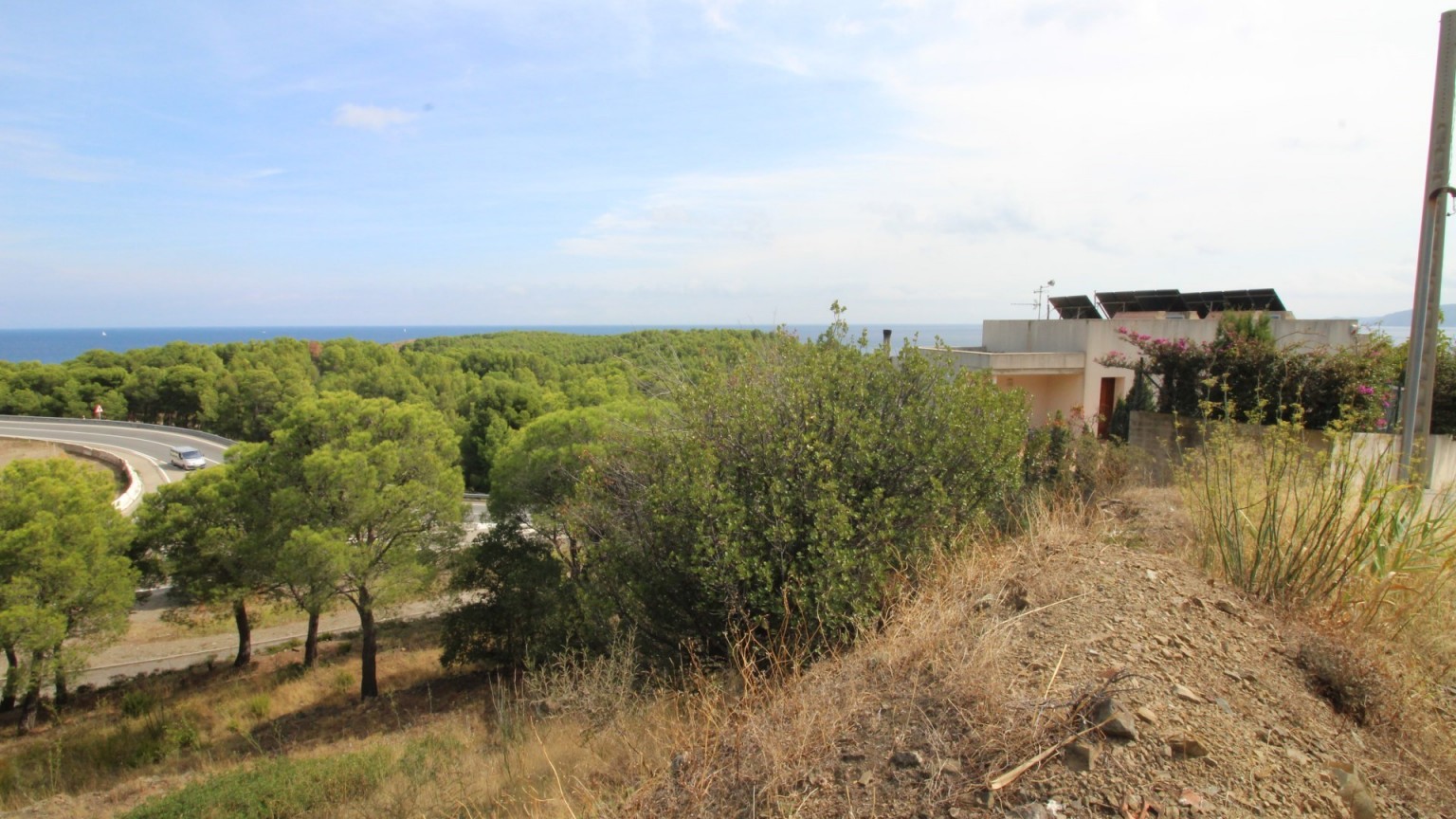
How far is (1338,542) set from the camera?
13.6ft

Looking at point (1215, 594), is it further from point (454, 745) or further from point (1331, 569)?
point (454, 745)

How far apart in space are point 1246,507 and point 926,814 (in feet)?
10.5

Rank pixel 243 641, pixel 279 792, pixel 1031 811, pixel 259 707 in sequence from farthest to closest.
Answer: pixel 243 641 → pixel 259 707 → pixel 279 792 → pixel 1031 811

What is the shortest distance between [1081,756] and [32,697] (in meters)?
18.1

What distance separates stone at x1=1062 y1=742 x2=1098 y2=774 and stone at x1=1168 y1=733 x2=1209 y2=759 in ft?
0.98

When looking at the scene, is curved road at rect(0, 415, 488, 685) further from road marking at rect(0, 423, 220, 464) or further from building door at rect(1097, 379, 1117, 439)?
building door at rect(1097, 379, 1117, 439)

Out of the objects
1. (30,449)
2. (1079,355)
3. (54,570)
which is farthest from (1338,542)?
(30,449)

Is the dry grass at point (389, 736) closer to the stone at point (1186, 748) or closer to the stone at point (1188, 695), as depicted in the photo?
the stone at point (1186, 748)

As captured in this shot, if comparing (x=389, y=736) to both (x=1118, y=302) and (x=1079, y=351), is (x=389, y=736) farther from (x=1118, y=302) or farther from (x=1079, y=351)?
(x=1118, y=302)

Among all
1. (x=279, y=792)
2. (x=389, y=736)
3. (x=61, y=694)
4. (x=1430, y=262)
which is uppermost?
(x=1430, y=262)

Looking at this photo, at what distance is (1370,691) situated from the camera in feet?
10.4

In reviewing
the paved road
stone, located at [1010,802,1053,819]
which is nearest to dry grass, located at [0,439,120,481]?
the paved road

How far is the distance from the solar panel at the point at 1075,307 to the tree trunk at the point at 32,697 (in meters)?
25.8

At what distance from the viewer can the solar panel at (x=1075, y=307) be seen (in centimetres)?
2323
